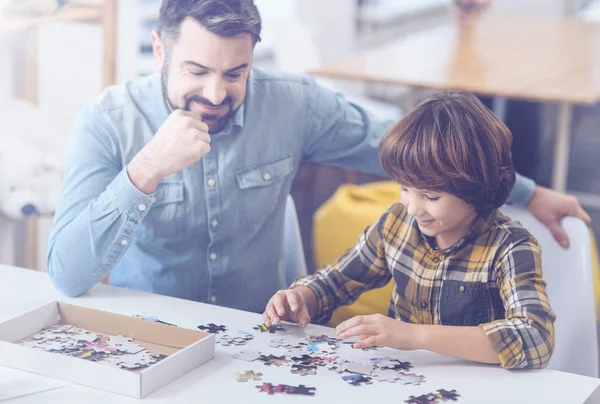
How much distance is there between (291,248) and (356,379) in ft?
2.53

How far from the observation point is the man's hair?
1.78 metres

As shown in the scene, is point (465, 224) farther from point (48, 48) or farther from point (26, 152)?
point (48, 48)

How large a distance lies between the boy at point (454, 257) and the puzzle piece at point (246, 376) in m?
0.16

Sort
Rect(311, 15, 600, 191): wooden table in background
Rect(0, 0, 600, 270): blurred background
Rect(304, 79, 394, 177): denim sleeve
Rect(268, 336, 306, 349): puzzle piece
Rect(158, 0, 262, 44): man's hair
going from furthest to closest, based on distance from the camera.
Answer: Rect(311, 15, 600, 191): wooden table in background < Rect(0, 0, 600, 270): blurred background < Rect(304, 79, 394, 177): denim sleeve < Rect(158, 0, 262, 44): man's hair < Rect(268, 336, 306, 349): puzzle piece

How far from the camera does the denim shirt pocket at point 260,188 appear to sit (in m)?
2.00

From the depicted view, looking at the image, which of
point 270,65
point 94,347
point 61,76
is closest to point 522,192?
point 94,347

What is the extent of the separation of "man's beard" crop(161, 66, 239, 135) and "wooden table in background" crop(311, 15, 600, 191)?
6.19ft

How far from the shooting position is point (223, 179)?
1.98 m

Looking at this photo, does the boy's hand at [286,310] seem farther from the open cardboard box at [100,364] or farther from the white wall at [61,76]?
the white wall at [61,76]

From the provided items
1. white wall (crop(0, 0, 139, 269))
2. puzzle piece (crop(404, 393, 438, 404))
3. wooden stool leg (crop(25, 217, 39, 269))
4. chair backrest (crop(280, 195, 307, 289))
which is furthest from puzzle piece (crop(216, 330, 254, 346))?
wooden stool leg (crop(25, 217, 39, 269))

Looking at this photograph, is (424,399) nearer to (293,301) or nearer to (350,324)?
(350,324)

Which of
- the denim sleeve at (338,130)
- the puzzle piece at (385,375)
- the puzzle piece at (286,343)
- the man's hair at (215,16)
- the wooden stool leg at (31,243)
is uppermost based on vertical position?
the man's hair at (215,16)

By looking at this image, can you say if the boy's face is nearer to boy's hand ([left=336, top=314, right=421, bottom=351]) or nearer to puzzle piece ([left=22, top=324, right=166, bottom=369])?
boy's hand ([left=336, top=314, right=421, bottom=351])

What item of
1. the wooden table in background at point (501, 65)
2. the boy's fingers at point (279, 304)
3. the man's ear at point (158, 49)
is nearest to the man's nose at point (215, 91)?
the man's ear at point (158, 49)
